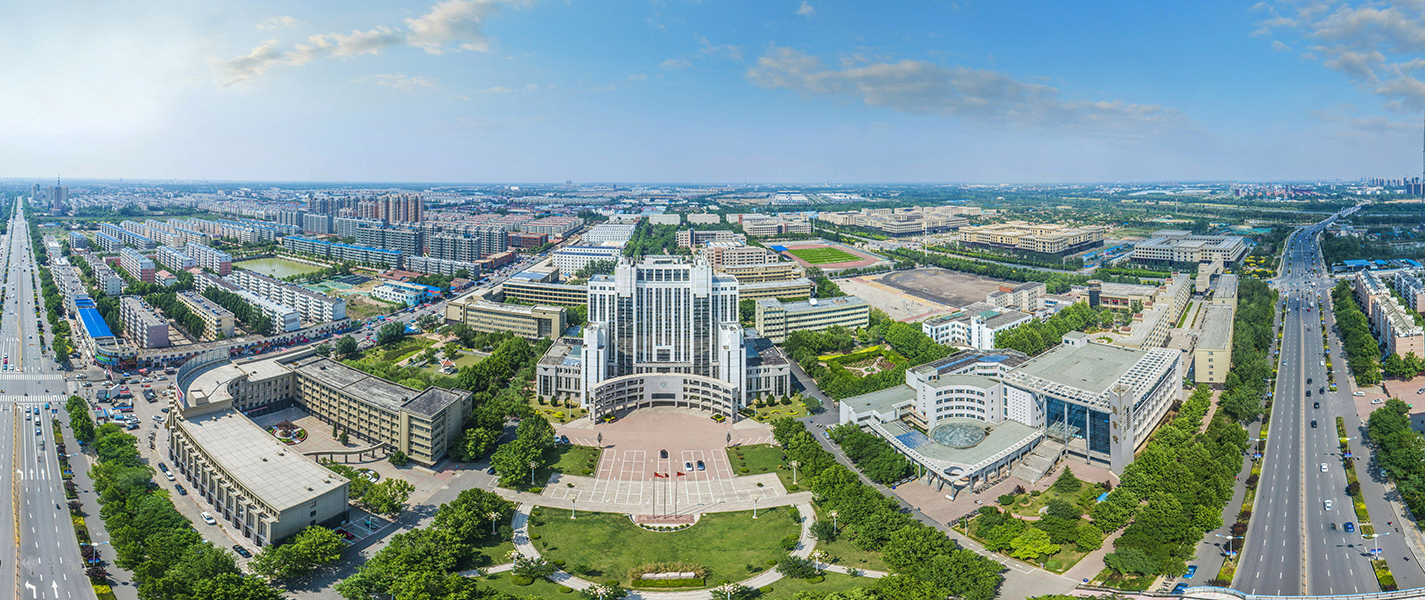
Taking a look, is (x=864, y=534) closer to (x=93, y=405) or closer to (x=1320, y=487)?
(x=1320, y=487)

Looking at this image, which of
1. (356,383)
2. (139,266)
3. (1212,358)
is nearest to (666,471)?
(356,383)

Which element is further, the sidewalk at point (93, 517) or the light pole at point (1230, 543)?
the light pole at point (1230, 543)

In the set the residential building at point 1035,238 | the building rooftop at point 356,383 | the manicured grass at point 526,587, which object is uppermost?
the residential building at point 1035,238

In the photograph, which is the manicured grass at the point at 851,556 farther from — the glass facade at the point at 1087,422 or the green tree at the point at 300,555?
the green tree at the point at 300,555

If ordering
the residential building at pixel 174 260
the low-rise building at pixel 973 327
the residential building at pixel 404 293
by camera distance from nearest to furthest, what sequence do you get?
1. the low-rise building at pixel 973 327
2. the residential building at pixel 404 293
3. the residential building at pixel 174 260

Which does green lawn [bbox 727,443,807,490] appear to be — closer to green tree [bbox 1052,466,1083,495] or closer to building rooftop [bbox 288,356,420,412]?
green tree [bbox 1052,466,1083,495]

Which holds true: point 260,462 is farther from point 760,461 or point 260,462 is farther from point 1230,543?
point 1230,543

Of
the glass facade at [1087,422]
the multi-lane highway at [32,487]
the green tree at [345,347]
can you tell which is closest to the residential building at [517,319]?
the green tree at [345,347]
